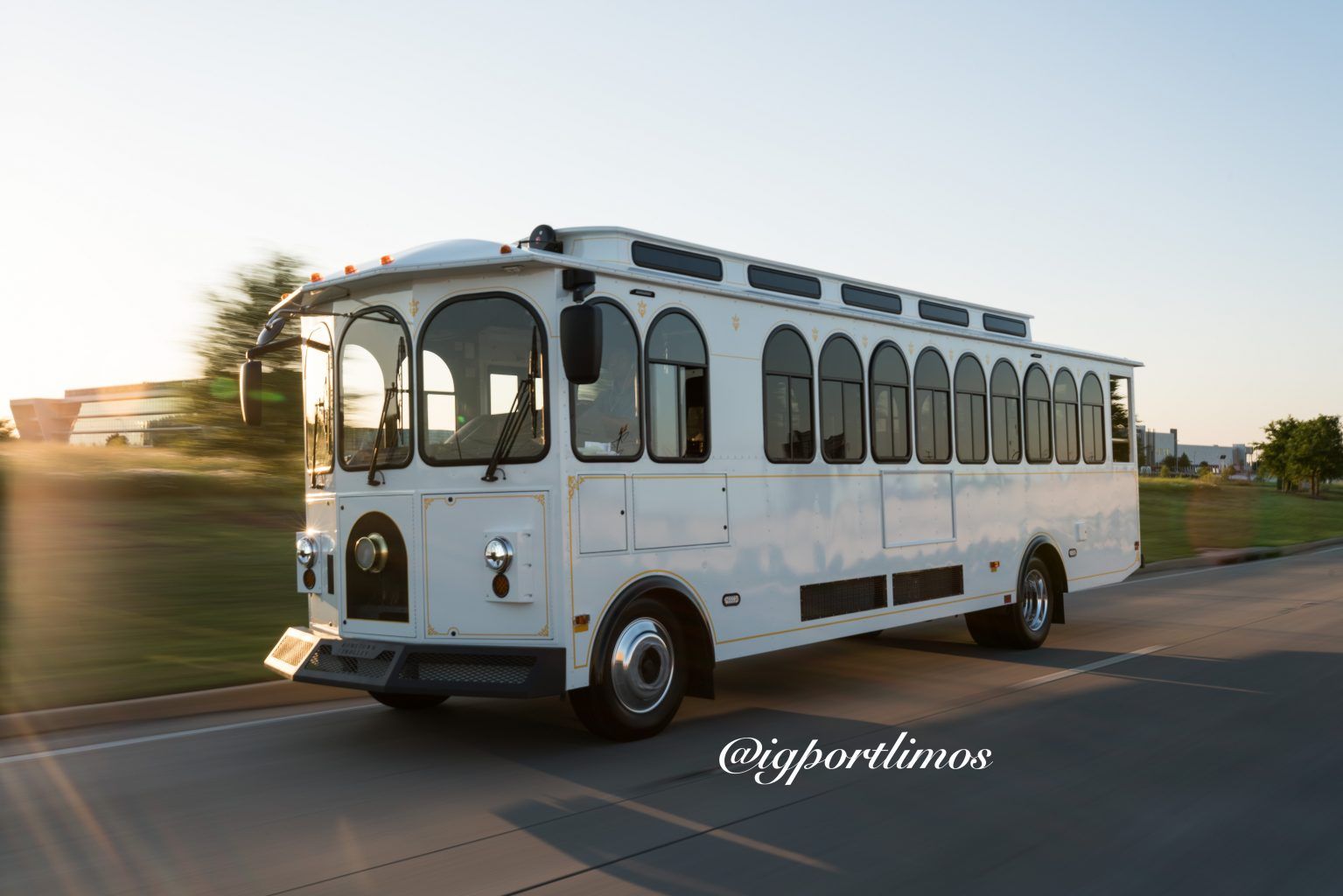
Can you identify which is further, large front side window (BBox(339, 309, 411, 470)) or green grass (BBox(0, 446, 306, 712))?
green grass (BBox(0, 446, 306, 712))

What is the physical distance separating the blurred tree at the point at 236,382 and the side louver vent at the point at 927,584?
A: 11.1 m

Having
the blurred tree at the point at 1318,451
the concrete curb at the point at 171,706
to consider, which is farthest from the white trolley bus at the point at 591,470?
the blurred tree at the point at 1318,451

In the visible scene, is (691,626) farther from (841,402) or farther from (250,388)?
(250,388)

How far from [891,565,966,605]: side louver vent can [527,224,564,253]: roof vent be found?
4.15 metres

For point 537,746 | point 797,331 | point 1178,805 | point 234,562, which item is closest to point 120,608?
point 234,562

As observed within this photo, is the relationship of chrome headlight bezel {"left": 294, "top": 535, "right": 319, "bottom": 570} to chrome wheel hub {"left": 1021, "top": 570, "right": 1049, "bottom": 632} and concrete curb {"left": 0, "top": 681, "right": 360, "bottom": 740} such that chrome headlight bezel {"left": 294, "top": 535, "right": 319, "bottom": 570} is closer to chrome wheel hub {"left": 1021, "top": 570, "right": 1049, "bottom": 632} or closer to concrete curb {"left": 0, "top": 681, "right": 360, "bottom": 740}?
concrete curb {"left": 0, "top": 681, "right": 360, "bottom": 740}

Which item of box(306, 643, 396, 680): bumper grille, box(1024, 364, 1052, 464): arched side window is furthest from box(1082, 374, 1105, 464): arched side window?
box(306, 643, 396, 680): bumper grille

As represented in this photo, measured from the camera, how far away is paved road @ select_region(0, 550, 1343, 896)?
182 inches

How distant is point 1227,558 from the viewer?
2345 cm

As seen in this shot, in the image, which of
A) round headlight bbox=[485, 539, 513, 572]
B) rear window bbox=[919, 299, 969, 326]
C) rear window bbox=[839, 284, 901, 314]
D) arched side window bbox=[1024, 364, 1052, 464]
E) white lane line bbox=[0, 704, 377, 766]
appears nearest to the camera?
round headlight bbox=[485, 539, 513, 572]

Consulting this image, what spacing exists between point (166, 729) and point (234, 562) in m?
7.73

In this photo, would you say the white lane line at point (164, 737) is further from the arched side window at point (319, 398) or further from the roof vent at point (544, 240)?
the roof vent at point (544, 240)

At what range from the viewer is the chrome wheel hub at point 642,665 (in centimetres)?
684

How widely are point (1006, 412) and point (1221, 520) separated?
31.6 metres
